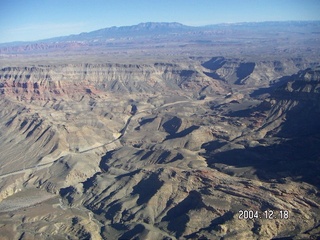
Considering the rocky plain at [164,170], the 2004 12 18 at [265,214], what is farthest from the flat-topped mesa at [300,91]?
the 2004 12 18 at [265,214]

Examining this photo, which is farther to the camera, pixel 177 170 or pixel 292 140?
pixel 292 140

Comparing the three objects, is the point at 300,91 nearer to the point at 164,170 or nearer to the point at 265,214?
the point at 164,170

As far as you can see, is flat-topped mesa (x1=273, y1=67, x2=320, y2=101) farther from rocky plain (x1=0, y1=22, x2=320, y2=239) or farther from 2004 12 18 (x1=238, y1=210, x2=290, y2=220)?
2004 12 18 (x1=238, y1=210, x2=290, y2=220)

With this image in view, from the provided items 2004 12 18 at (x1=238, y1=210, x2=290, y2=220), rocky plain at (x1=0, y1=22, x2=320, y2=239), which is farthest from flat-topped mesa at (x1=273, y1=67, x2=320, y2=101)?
2004 12 18 at (x1=238, y1=210, x2=290, y2=220)

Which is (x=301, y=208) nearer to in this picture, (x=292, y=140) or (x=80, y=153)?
(x=292, y=140)

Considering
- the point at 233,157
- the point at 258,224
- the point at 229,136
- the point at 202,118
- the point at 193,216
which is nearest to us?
the point at 258,224

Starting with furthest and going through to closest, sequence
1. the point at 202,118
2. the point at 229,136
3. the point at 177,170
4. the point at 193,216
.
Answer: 1. the point at 202,118
2. the point at 229,136
3. the point at 177,170
4. the point at 193,216

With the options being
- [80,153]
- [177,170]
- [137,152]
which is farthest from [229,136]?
[80,153]

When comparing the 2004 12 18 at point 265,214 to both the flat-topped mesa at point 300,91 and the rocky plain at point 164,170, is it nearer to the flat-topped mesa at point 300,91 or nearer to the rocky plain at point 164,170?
the rocky plain at point 164,170

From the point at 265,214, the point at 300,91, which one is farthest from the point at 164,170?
the point at 300,91

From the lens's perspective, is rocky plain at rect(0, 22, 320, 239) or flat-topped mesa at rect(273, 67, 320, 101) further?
flat-topped mesa at rect(273, 67, 320, 101)
